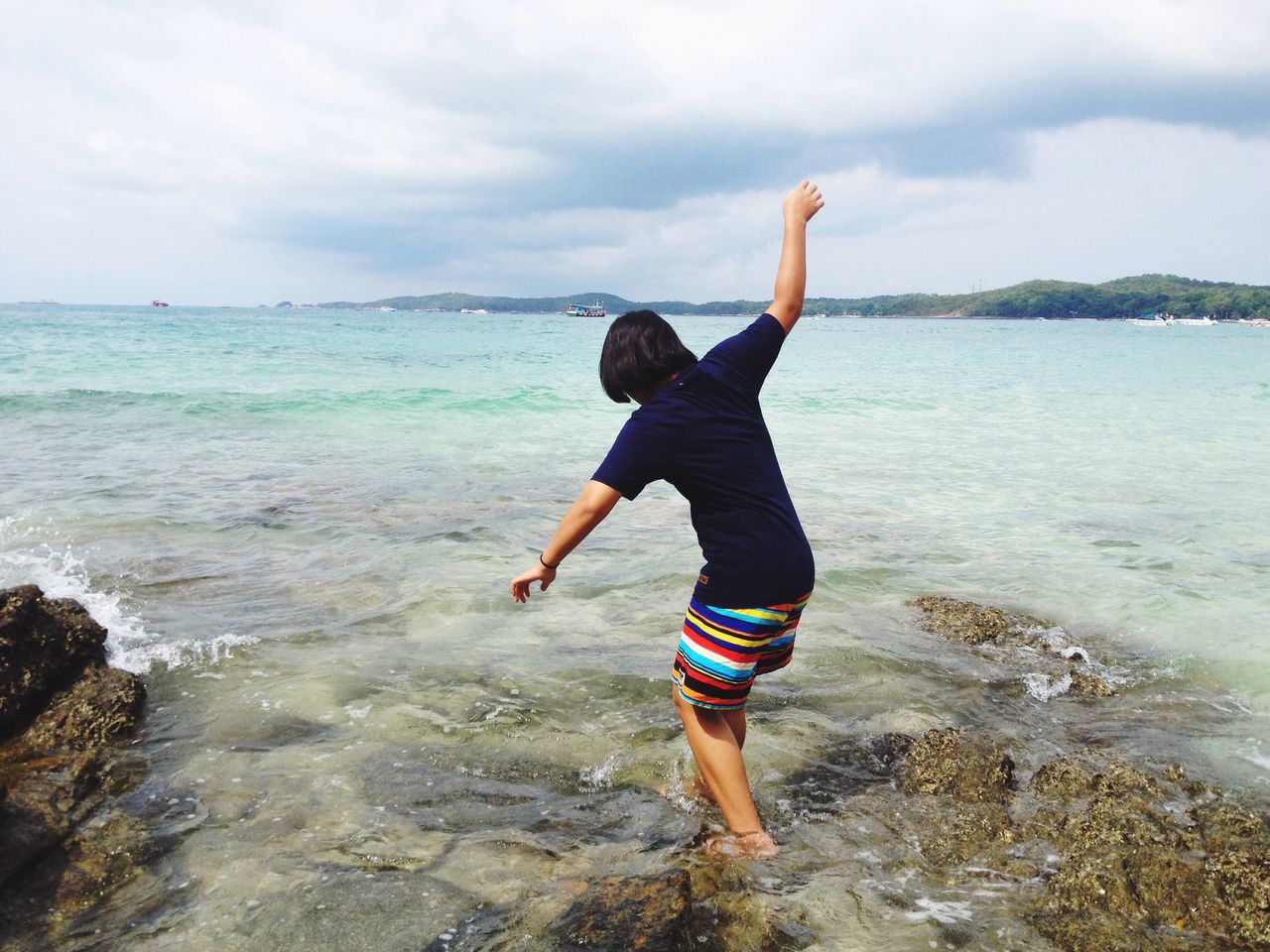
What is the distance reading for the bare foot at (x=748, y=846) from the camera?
11.2 feet

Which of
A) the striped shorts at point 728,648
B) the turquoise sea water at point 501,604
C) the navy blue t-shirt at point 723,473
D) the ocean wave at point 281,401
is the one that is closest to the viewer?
the navy blue t-shirt at point 723,473

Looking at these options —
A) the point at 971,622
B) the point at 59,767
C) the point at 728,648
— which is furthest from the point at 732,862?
the point at 971,622

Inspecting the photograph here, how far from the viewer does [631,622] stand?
6434mm

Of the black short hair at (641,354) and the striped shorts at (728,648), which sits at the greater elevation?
the black short hair at (641,354)

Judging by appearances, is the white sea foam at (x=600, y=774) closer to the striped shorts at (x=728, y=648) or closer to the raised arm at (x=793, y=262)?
the striped shorts at (x=728, y=648)

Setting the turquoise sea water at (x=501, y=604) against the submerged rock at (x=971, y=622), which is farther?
the submerged rock at (x=971, y=622)

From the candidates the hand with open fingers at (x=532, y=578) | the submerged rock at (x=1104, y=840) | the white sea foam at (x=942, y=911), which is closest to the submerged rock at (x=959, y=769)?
the submerged rock at (x=1104, y=840)

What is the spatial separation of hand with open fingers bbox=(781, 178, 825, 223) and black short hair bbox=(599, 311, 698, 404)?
94 cm

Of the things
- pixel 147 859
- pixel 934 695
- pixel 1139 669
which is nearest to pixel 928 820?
pixel 934 695

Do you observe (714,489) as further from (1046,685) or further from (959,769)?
(1046,685)

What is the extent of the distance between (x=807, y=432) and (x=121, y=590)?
1387cm

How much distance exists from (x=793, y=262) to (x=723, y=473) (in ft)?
3.41

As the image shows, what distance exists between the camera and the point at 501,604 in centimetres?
678

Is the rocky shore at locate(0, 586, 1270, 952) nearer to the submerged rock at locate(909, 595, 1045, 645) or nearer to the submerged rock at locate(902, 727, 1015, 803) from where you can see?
the submerged rock at locate(902, 727, 1015, 803)
